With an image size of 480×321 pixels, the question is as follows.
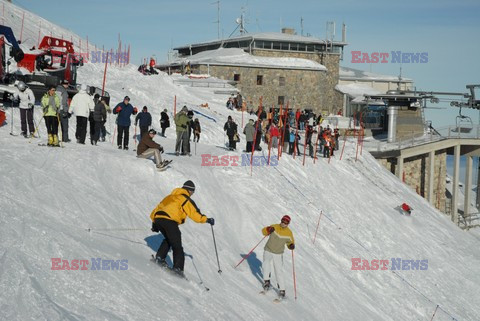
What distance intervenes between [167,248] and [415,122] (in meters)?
32.0

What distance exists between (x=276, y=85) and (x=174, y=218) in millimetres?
41422

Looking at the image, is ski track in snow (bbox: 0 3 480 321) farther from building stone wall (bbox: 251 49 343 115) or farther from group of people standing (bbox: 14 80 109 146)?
building stone wall (bbox: 251 49 343 115)

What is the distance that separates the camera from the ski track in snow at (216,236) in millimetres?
9180

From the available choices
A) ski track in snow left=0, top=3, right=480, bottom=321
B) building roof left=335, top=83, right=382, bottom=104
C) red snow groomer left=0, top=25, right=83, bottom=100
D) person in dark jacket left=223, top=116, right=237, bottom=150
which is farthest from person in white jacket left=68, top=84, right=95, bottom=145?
building roof left=335, top=83, right=382, bottom=104

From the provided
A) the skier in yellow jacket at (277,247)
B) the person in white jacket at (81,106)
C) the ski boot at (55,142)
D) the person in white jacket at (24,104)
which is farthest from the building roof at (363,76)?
the skier in yellow jacket at (277,247)

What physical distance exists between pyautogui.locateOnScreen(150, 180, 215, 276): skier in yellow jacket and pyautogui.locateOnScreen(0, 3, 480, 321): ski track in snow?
1.27 ft

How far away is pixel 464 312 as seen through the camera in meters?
19.5

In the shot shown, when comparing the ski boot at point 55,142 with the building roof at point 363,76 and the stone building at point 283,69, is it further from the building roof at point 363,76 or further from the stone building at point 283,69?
the building roof at point 363,76

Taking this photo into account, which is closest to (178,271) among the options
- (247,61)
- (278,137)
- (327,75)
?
(278,137)

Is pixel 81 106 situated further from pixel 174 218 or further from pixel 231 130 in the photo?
pixel 174 218

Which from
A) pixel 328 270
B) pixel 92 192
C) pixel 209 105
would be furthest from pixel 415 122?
pixel 92 192

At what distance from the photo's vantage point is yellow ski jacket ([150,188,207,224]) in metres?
10.2

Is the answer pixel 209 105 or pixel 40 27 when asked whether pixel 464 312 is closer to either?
pixel 209 105

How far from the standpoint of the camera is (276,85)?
167 feet
